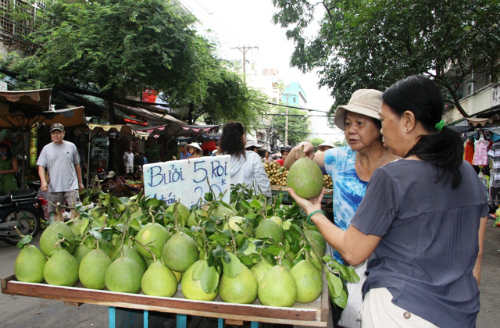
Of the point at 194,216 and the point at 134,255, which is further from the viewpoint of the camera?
the point at 194,216

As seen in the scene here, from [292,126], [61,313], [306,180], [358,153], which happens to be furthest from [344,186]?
[292,126]

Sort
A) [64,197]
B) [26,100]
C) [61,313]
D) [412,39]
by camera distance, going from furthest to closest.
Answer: [412,39] → [26,100] → [64,197] → [61,313]

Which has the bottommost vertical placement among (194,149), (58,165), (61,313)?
(61,313)

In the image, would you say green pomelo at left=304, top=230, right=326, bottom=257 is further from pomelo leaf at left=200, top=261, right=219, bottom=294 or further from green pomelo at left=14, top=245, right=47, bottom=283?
green pomelo at left=14, top=245, right=47, bottom=283

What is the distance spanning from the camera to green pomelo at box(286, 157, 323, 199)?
1.76 meters

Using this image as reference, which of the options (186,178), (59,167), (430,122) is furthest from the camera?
(59,167)

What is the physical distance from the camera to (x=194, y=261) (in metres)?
1.47

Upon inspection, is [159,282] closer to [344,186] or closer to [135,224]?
[135,224]

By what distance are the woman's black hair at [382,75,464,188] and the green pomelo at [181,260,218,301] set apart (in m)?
0.90

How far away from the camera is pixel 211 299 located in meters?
1.35

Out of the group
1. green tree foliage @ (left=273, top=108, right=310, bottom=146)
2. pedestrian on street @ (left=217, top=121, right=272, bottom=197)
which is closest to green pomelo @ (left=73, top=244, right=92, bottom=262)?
pedestrian on street @ (left=217, top=121, right=272, bottom=197)

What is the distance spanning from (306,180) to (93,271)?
3.43ft

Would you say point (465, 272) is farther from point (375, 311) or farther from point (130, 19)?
point (130, 19)

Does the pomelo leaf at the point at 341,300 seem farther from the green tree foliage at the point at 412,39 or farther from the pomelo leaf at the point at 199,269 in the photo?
the green tree foliage at the point at 412,39
